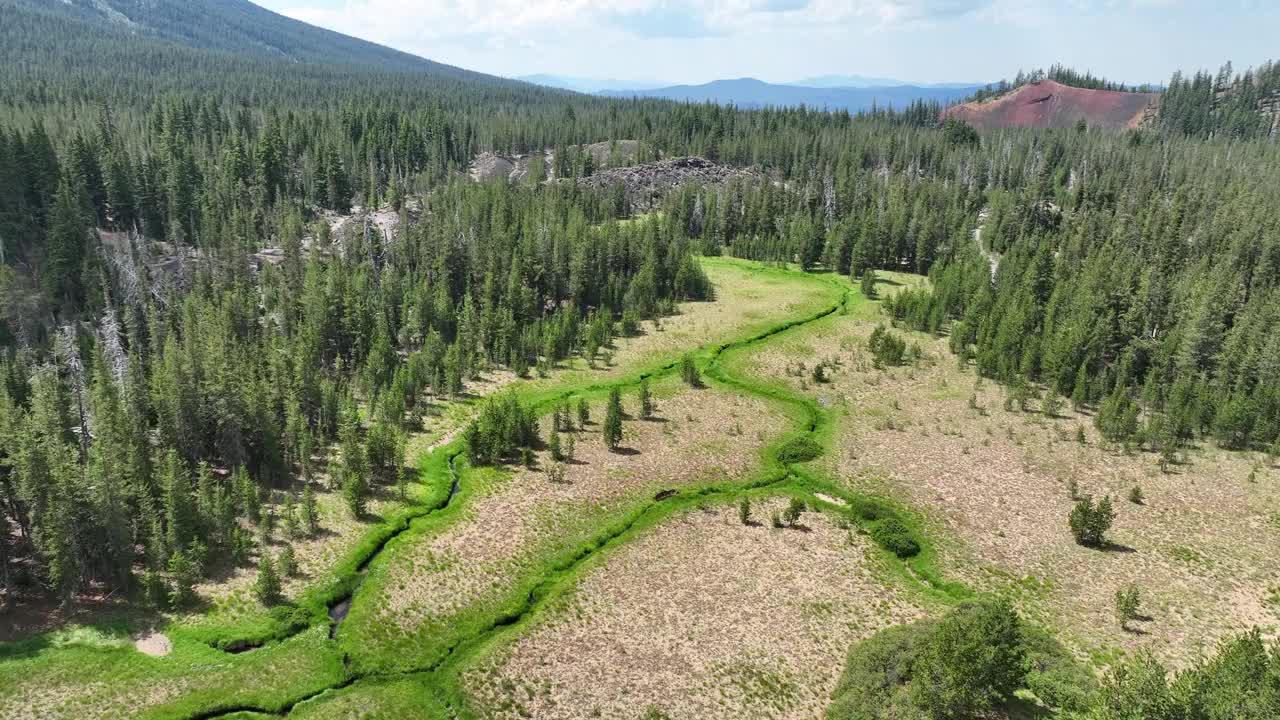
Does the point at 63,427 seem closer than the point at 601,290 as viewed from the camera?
Yes

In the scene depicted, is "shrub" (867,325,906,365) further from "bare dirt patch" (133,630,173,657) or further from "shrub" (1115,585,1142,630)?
"bare dirt patch" (133,630,173,657)

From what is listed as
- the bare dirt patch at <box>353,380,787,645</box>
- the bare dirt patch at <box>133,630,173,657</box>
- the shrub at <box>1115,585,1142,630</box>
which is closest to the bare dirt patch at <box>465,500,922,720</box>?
the bare dirt patch at <box>353,380,787,645</box>

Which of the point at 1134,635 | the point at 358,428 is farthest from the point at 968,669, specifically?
the point at 358,428

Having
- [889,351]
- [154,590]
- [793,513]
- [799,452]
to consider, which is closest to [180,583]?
[154,590]

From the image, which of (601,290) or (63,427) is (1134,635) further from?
(601,290)

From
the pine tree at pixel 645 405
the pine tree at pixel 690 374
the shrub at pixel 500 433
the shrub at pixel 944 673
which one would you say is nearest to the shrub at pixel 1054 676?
the shrub at pixel 944 673

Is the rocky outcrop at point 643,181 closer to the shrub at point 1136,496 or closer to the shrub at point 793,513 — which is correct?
the shrub at point 1136,496

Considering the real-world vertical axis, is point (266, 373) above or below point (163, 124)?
below

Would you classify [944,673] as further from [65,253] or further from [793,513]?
[65,253]
